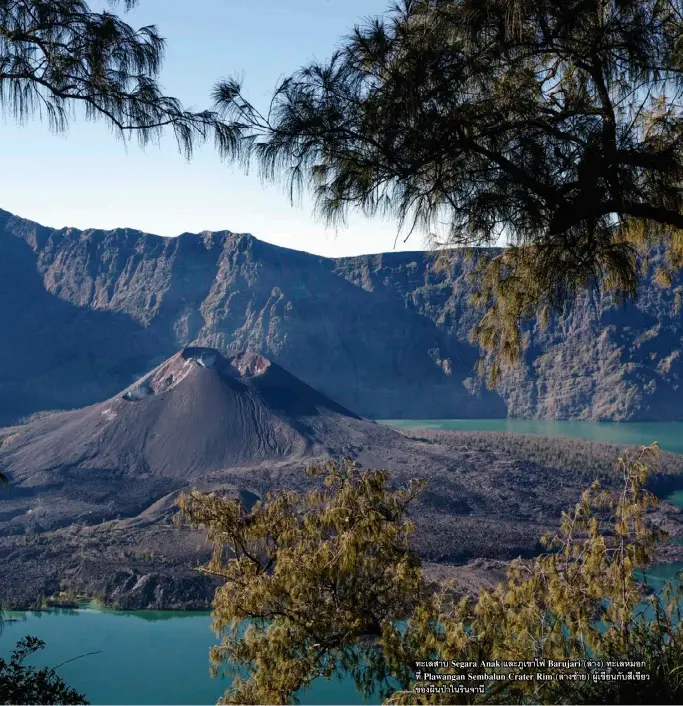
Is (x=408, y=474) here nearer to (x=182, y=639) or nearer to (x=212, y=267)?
(x=182, y=639)

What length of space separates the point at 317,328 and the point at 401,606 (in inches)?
4189

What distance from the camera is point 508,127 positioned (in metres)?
4.96

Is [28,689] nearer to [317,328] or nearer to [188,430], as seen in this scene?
[188,430]

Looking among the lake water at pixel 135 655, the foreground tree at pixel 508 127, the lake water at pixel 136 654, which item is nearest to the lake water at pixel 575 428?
the lake water at pixel 136 654

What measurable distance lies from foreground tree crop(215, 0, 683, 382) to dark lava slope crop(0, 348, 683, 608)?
848 inches

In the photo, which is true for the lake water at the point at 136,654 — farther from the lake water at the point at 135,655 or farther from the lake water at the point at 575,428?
the lake water at the point at 575,428

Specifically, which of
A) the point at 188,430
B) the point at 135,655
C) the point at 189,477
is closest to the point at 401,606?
the point at 135,655

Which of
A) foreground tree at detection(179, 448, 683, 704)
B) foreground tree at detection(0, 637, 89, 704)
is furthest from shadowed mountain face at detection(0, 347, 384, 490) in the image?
foreground tree at detection(0, 637, 89, 704)

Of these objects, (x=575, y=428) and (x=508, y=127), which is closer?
(x=508, y=127)

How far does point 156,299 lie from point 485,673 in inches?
4414

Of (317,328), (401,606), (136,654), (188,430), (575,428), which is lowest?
(136,654)

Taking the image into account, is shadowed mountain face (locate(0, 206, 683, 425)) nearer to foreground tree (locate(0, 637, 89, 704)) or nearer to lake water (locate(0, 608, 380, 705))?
lake water (locate(0, 608, 380, 705))

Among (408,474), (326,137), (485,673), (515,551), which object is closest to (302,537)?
(485,673)

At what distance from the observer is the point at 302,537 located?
18.0ft
